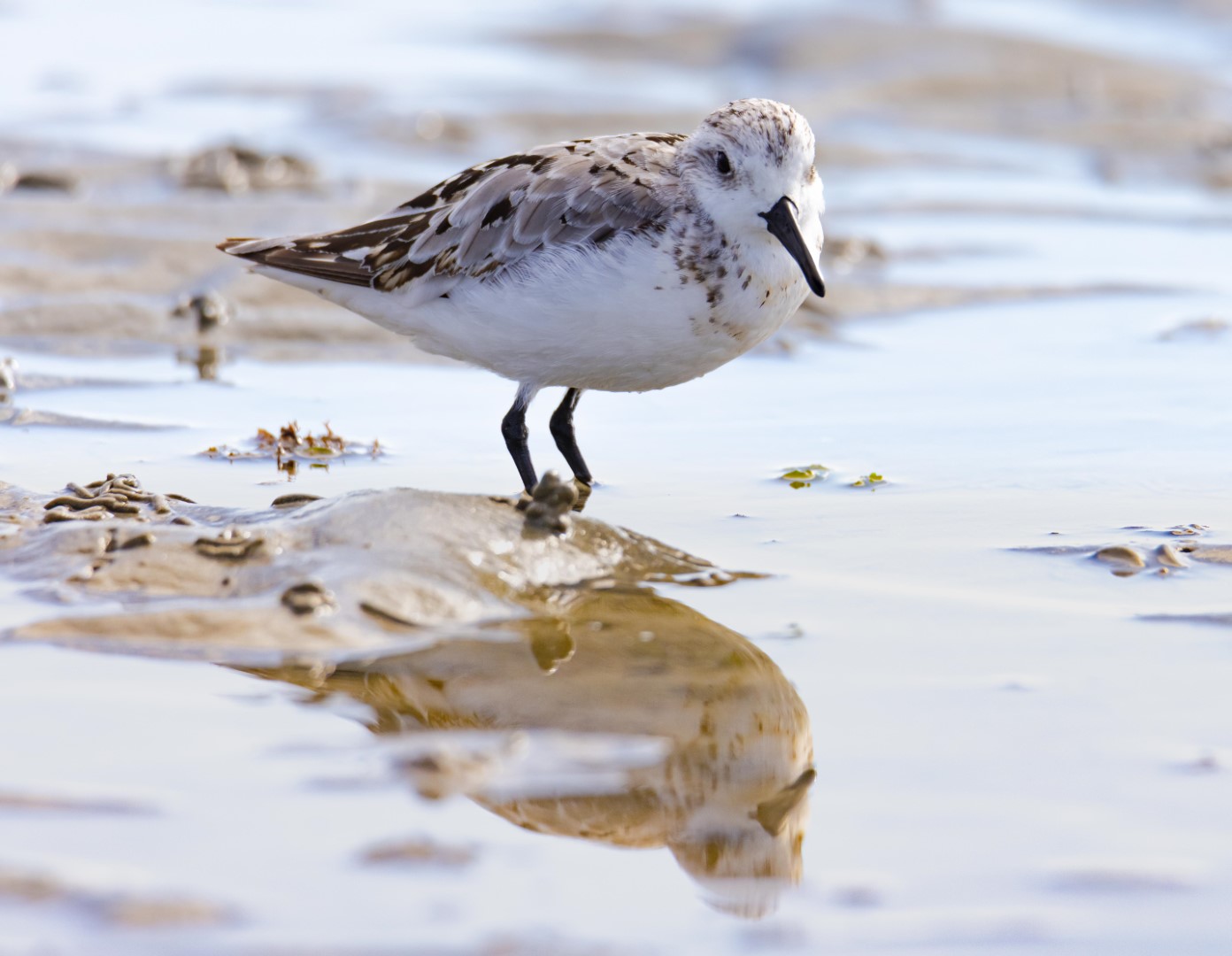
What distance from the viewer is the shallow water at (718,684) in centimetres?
285

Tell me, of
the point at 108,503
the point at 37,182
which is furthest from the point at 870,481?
the point at 37,182

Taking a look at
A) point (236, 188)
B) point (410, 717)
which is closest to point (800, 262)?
point (410, 717)

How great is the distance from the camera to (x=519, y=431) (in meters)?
5.84

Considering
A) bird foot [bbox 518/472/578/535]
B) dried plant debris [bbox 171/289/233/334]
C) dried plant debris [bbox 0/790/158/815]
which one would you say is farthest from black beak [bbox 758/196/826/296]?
dried plant debris [bbox 171/289/233/334]

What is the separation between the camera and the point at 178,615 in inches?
162

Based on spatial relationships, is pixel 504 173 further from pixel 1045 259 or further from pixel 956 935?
pixel 1045 259

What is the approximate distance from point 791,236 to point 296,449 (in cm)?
222

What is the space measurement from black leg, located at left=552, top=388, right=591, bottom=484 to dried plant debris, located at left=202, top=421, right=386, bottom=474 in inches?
29.6

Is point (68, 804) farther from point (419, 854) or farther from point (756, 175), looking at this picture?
point (756, 175)

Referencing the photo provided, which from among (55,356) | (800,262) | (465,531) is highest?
(800,262)

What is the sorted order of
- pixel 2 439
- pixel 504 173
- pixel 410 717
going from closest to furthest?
pixel 410 717
pixel 504 173
pixel 2 439

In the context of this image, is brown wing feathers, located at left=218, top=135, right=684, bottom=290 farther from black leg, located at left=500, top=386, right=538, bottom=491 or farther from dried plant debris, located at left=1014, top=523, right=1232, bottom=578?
dried plant debris, located at left=1014, top=523, right=1232, bottom=578

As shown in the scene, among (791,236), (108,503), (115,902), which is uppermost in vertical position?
(791,236)

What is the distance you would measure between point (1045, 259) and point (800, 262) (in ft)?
18.3
